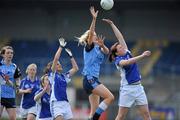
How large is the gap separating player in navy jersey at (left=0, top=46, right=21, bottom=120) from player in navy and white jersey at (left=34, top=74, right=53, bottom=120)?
84 cm

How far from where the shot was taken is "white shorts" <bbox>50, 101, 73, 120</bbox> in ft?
43.9

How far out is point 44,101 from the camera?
14367 millimetres

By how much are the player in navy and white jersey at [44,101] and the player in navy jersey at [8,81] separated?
837 mm

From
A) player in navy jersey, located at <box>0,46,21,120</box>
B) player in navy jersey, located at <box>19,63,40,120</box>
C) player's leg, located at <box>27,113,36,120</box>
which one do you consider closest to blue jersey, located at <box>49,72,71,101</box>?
player in navy jersey, located at <box>0,46,21,120</box>

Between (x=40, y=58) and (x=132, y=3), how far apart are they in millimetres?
7492

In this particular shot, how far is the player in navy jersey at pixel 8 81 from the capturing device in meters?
14.6

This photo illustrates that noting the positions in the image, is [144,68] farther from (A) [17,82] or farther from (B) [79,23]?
(A) [17,82]

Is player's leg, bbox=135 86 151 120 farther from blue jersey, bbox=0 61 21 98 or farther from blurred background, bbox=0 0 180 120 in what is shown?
blurred background, bbox=0 0 180 120

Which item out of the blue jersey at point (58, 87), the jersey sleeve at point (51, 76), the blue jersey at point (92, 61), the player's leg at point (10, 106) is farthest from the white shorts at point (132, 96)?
the player's leg at point (10, 106)

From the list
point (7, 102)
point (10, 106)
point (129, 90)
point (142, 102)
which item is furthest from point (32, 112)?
point (142, 102)

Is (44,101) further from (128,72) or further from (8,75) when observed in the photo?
(128,72)

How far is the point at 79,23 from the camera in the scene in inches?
1558

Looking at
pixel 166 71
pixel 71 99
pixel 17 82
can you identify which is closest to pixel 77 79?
pixel 71 99

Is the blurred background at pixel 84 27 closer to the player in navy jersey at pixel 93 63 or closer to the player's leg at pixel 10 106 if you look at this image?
the player's leg at pixel 10 106
